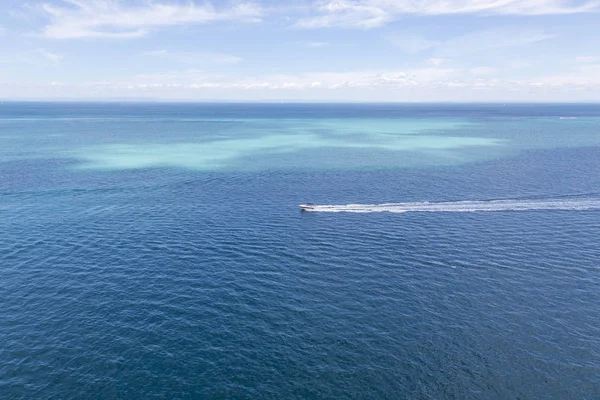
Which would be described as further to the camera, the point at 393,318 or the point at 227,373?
the point at 393,318

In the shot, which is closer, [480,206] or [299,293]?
[299,293]

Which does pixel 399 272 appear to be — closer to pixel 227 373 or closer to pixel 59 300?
pixel 227 373

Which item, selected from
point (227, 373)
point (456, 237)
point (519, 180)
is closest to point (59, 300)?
point (227, 373)

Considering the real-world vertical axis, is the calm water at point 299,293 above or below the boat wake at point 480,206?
below

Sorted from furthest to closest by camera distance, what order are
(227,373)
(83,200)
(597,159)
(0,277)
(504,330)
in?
1. (597,159)
2. (83,200)
3. (0,277)
4. (504,330)
5. (227,373)

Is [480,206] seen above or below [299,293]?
above

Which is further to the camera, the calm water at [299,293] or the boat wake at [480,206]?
the boat wake at [480,206]
